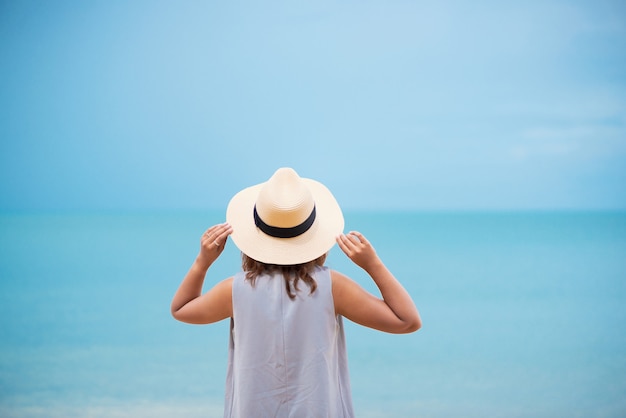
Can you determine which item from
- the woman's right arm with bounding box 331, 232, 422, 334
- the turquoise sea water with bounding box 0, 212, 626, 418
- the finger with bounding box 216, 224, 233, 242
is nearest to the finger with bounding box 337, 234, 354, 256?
the woman's right arm with bounding box 331, 232, 422, 334

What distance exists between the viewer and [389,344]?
15.3 ft

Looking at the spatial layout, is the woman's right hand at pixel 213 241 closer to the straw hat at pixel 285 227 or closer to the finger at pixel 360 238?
the straw hat at pixel 285 227

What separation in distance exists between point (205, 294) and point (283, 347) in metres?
0.20

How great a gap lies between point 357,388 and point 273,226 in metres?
2.46

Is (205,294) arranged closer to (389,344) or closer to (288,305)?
(288,305)

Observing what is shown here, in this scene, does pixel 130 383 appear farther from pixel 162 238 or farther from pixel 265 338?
pixel 162 238

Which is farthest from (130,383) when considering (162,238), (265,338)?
(162,238)

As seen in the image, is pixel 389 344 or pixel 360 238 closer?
pixel 360 238

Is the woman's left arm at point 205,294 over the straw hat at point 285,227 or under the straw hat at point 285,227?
under

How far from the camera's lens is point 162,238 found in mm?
13320

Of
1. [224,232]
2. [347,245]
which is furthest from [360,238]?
[224,232]

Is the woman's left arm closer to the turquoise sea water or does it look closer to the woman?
the woman

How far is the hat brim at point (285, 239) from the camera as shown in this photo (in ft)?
4.46

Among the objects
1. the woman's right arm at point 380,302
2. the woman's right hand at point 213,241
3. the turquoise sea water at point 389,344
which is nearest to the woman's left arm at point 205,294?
the woman's right hand at point 213,241
